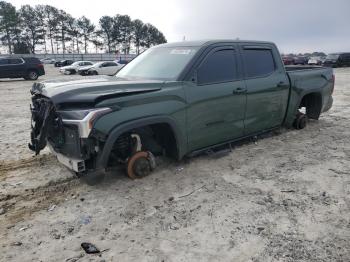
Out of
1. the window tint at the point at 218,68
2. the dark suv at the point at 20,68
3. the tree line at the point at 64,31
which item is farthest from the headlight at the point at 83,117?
the tree line at the point at 64,31

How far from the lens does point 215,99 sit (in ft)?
15.9

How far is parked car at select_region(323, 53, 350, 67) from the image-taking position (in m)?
35.2

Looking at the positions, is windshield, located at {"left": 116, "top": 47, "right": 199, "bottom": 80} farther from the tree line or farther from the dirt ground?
the tree line

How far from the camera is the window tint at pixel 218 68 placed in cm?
481

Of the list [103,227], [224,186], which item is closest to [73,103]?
[103,227]

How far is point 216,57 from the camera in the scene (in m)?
5.00

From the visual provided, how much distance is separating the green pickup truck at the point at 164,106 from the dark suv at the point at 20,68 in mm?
20913

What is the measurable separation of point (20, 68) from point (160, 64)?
21725mm

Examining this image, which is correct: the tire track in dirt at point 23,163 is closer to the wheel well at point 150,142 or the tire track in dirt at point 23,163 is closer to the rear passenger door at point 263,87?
the wheel well at point 150,142

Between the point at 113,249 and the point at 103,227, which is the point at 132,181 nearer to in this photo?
the point at 103,227

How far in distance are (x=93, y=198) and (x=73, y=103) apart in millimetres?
1121

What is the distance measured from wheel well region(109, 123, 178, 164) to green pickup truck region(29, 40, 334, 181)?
Result: 0.04ft

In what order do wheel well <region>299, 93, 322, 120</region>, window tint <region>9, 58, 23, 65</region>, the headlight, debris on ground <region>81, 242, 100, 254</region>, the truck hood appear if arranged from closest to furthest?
debris on ground <region>81, 242, 100, 254</region> < the headlight < the truck hood < wheel well <region>299, 93, 322, 120</region> < window tint <region>9, 58, 23, 65</region>

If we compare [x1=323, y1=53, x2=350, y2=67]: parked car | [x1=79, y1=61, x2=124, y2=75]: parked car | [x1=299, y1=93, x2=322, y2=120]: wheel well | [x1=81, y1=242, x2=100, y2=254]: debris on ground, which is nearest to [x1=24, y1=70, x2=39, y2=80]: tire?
[x1=79, y1=61, x2=124, y2=75]: parked car
